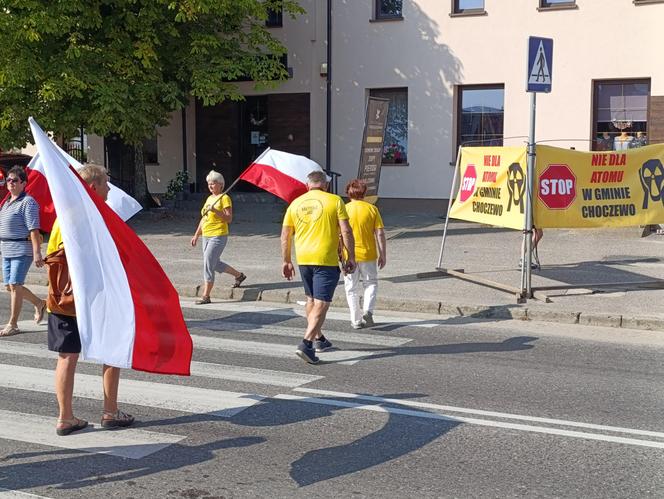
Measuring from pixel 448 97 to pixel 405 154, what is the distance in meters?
1.90

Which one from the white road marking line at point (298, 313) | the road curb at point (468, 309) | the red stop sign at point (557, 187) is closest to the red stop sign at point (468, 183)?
the red stop sign at point (557, 187)

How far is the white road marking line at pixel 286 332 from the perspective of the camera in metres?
9.34

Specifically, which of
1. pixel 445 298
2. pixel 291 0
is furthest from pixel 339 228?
pixel 291 0

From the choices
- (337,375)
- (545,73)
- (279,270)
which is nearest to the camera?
(337,375)

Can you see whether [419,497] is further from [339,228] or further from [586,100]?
[586,100]

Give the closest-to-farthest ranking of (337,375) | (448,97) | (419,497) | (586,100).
→ (419,497) → (337,375) → (586,100) → (448,97)

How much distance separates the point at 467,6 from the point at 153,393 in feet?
54.7

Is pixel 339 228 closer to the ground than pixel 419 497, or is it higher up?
higher up

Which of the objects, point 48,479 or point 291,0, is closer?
point 48,479

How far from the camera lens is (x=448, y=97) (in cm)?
2175

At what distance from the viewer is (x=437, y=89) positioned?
21859 millimetres

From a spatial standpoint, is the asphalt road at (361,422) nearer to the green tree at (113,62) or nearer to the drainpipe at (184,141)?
the green tree at (113,62)

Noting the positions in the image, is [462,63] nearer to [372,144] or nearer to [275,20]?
[275,20]

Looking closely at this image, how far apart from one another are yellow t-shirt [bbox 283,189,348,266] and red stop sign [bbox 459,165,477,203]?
4512 millimetres
